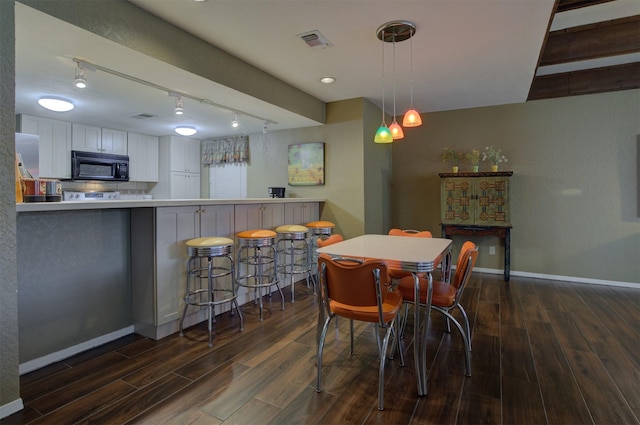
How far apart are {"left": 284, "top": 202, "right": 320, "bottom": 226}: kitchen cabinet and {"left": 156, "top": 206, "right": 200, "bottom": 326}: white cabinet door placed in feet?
4.58

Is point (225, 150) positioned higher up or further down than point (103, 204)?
higher up

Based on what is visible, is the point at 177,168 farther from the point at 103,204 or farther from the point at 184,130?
the point at 103,204

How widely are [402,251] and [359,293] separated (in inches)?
23.0

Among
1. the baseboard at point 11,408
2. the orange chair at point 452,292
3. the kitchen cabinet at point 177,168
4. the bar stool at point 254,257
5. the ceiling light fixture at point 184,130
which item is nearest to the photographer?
the baseboard at point 11,408

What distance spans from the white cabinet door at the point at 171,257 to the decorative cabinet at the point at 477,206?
356 centimetres

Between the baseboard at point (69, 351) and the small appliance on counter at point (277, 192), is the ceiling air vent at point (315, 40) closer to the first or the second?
the small appliance on counter at point (277, 192)

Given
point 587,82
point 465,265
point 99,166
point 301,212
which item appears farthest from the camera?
point 99,166

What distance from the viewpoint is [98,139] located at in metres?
5.06

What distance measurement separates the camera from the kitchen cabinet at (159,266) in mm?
2494

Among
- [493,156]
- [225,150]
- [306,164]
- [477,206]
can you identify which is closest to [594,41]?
[493,156]

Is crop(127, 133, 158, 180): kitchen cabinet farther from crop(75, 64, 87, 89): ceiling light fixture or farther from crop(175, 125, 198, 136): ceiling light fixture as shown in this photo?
crop(75, 64, 87, 89): ceiling light fixture

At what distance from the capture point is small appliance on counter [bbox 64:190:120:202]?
4.85 metres

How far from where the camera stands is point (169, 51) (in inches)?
99.9

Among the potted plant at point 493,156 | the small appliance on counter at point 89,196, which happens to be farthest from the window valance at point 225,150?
the potted plant at point 493,156
